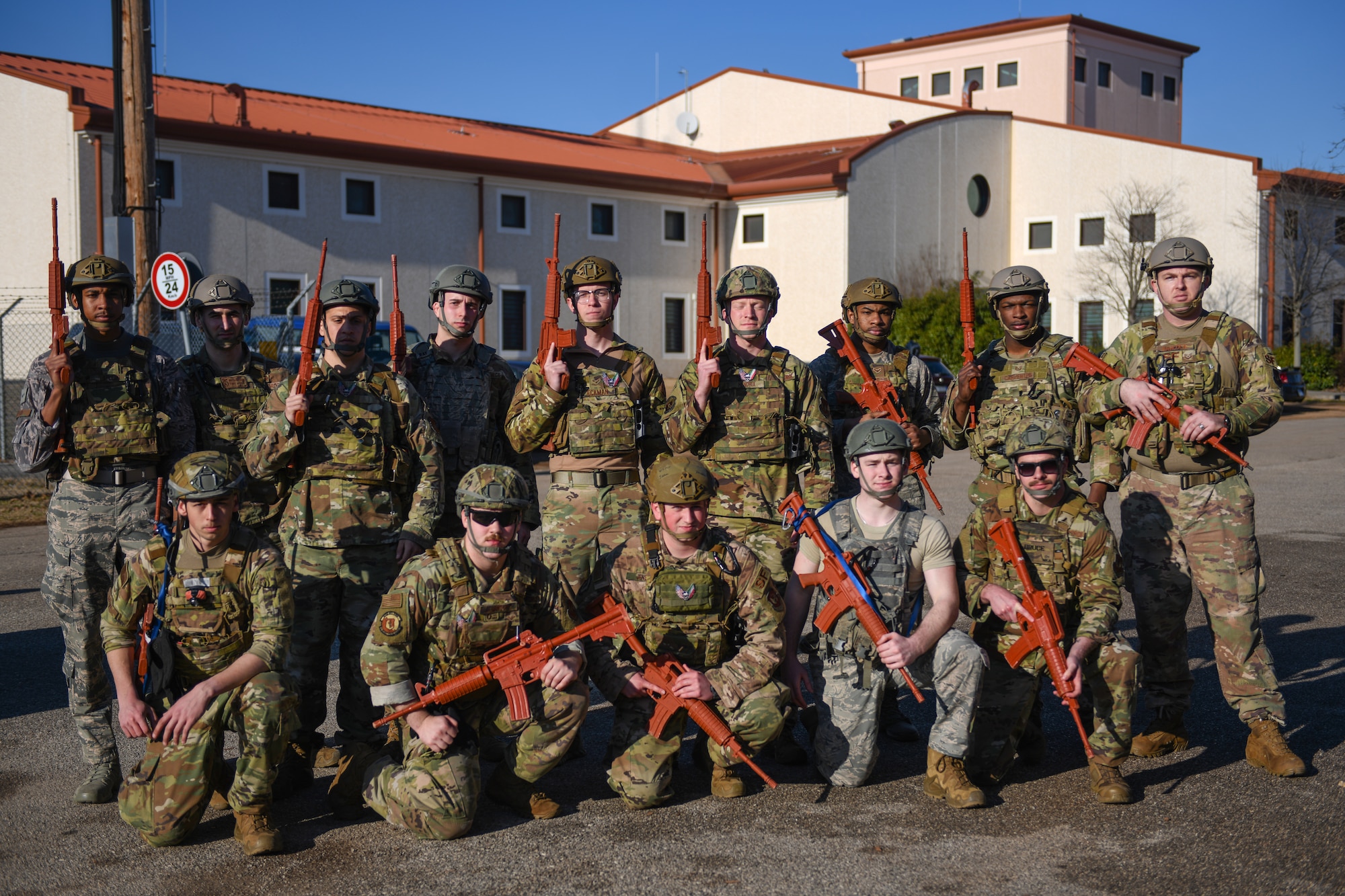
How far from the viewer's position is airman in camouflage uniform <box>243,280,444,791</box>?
17.0ft

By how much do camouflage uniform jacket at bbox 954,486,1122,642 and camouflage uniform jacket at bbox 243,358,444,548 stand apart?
93.2 inches

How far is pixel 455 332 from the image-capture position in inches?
245

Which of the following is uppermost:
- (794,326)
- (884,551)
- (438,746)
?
(794,326)

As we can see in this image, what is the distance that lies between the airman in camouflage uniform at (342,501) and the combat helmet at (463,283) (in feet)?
2.13

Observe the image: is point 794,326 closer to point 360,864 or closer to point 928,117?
point 928,117

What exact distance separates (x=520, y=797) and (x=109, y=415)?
246 cm

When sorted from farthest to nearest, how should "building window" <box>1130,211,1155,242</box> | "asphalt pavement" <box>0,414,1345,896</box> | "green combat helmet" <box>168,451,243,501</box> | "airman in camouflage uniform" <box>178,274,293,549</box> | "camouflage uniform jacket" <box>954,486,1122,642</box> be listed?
"building window" <box>1130,211,1155,242</box> < "airman in camouflage uniform" <box>178,274,293,549</box> < "camouflage uniform jacket" <box>954,486,1122,642</box> < "green combat helmet" <box>168,451,243,501</box> < "asphalt pavement" <box>0,414,1345,896</box>

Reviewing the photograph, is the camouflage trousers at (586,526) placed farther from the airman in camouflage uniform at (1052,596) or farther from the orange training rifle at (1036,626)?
the orange training rifle at (1036,626)

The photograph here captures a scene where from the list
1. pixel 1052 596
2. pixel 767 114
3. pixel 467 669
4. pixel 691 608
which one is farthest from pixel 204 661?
pixel 767 114

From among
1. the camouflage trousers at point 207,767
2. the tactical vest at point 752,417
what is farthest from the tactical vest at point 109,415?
the tactical vest at point 752,417

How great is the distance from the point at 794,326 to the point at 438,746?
31331mm

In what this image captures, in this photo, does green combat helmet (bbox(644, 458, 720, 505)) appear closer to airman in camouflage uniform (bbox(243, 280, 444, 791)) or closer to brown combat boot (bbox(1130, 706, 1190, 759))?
airman in camouflage uniform (bbox(243, 280, 444, 791))

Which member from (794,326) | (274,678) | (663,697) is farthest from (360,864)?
(794,326)

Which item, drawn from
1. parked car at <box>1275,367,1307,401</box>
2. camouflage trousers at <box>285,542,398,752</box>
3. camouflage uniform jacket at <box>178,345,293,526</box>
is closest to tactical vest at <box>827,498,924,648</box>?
camouflage trousers at <box>285,542,398,752</box>
